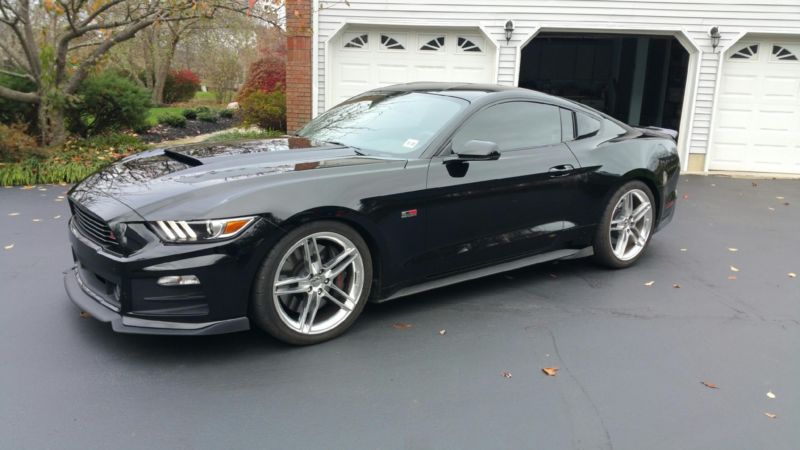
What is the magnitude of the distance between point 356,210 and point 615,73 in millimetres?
15672

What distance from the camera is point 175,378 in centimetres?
329

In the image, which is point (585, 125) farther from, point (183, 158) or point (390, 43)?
point (390, 43)

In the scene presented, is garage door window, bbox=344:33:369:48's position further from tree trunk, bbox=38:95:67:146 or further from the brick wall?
tree trunk, bbox=38:95:67:146

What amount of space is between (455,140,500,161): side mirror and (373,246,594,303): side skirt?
0.81m

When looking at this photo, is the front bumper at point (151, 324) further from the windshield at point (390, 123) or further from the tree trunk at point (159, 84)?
the tree trunk at point (159, 84)

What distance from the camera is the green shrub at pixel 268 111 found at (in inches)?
502

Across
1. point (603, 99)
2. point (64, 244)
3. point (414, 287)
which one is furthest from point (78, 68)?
point (603, 99)

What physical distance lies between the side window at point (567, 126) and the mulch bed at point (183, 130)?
8.76m

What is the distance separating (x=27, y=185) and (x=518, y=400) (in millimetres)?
7678

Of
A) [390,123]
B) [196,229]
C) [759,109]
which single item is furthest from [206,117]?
[196,229]

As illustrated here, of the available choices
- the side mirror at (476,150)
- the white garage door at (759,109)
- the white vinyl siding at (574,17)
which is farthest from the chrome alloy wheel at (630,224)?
the white garage door at (759,109)

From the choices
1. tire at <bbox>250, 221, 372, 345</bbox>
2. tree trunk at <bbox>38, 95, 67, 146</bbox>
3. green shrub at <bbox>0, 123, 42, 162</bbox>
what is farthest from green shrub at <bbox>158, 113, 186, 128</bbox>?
tire at <bbox>250, 221, 372, 345</bbox>

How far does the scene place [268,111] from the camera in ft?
41.7

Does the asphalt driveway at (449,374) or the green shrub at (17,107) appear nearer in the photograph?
the asphalt driveway at (449,374)
